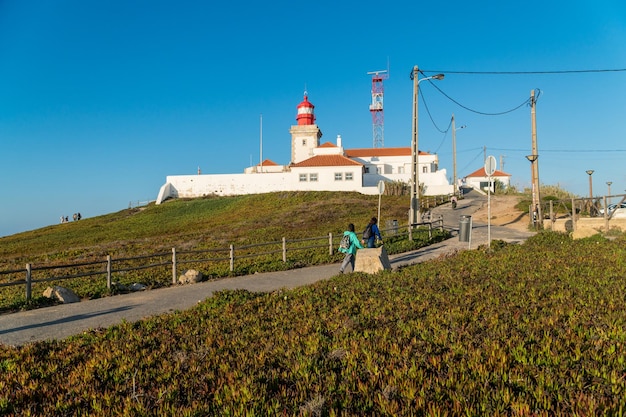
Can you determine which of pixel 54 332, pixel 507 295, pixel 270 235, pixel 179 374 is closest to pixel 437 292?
pixel 507 295

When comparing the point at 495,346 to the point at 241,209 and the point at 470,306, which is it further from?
the point at 241,209

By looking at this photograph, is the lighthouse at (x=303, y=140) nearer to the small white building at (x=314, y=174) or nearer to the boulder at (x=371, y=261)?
the small white building at (x=314, y=174)

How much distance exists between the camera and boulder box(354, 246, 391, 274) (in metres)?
12.5

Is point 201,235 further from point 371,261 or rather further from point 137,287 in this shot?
point 371,261

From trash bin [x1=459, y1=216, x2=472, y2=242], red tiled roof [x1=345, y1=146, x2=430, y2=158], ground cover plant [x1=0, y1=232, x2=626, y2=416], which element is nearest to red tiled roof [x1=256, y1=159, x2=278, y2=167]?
red tiled roof [x1=345, y1=146, x2=430, y2=158]

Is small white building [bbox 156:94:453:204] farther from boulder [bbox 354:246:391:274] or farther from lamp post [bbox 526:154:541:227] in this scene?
boulder [bbox 354:246:391:274]

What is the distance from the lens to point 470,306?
23.4 feet

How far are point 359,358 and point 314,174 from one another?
174 feet

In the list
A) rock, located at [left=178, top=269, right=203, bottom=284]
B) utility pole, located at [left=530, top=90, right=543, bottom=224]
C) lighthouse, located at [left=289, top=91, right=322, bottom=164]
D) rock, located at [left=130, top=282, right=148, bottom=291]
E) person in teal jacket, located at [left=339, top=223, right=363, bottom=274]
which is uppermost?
lighthouse, located at [left=289, top=91, right=322, bottom=164]

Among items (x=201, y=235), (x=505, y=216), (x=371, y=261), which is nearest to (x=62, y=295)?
(x=371, y=261)

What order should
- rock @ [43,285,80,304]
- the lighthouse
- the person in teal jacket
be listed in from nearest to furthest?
rock @ [43,285,80,304] → the person in teal jacket → the lighthouse

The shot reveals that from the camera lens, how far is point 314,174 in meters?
57.6

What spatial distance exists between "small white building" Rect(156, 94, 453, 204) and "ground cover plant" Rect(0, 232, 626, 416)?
48.1 metres

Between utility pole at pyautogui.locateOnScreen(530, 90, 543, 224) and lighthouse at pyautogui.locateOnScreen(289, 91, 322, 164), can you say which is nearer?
utility pole at pyautogui.locateOnScreen(530, 90, 543, 224)
